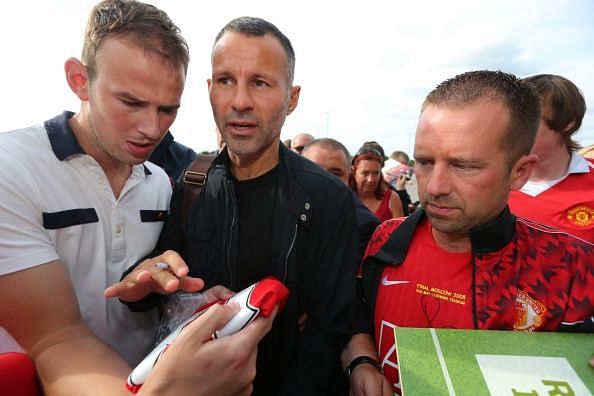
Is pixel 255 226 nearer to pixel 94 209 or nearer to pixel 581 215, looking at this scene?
pixel 94 209

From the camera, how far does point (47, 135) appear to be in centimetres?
177

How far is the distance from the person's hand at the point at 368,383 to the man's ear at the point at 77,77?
1897 millimetres

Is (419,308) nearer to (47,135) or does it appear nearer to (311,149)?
(47,135)

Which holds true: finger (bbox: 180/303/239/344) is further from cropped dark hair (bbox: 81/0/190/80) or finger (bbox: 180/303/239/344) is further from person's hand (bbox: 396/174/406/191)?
person's hand (bbox: 396/174/406/191)

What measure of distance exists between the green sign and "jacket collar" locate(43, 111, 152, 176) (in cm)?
168

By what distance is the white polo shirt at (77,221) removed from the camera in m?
1.46

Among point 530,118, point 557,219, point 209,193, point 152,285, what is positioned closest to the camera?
point 152,285

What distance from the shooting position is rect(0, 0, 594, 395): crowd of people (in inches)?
57.7

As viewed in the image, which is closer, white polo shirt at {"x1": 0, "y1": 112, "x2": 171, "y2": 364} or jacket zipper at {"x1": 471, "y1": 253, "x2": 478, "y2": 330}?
white polo shirt at {"x1": 0, "y1": 112, "x2": 171, "y2": 364}

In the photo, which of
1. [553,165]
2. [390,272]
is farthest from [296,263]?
[553,165]

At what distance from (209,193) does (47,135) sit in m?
0.82

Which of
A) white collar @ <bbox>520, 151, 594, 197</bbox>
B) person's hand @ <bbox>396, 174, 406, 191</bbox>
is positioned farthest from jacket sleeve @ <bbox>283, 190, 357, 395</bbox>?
person's hand @ <bbox>396, 174, 406, 191</bbox>

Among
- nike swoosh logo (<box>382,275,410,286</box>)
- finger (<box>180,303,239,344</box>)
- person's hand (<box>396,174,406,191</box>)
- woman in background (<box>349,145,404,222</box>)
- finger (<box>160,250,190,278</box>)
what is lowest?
person's hand (<box>396,174,406,191</box>)

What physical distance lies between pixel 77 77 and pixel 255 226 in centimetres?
119
